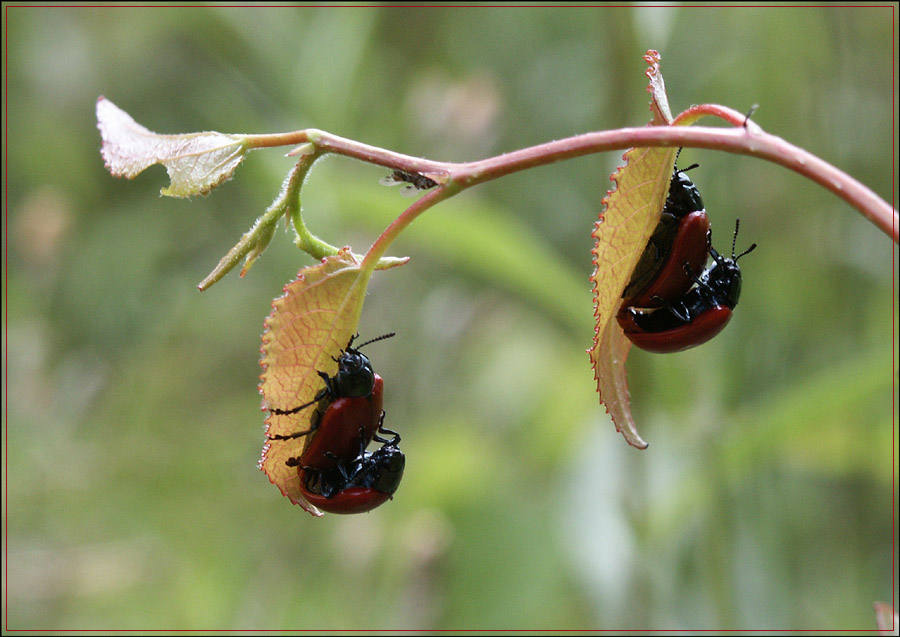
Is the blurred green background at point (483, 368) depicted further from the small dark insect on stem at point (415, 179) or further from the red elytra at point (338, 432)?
the small dark insect on stem at point (415, 179)

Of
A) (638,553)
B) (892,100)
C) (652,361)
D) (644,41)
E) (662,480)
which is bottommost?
(638,553)

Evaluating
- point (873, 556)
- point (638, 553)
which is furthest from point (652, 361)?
point (873, 556)

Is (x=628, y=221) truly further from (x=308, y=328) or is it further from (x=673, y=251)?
(x=308, y=328)

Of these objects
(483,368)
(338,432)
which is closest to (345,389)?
(338,432)

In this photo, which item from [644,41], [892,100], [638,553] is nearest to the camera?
[644,41]

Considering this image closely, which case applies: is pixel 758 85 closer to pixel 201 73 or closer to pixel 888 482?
pixel 888 482
